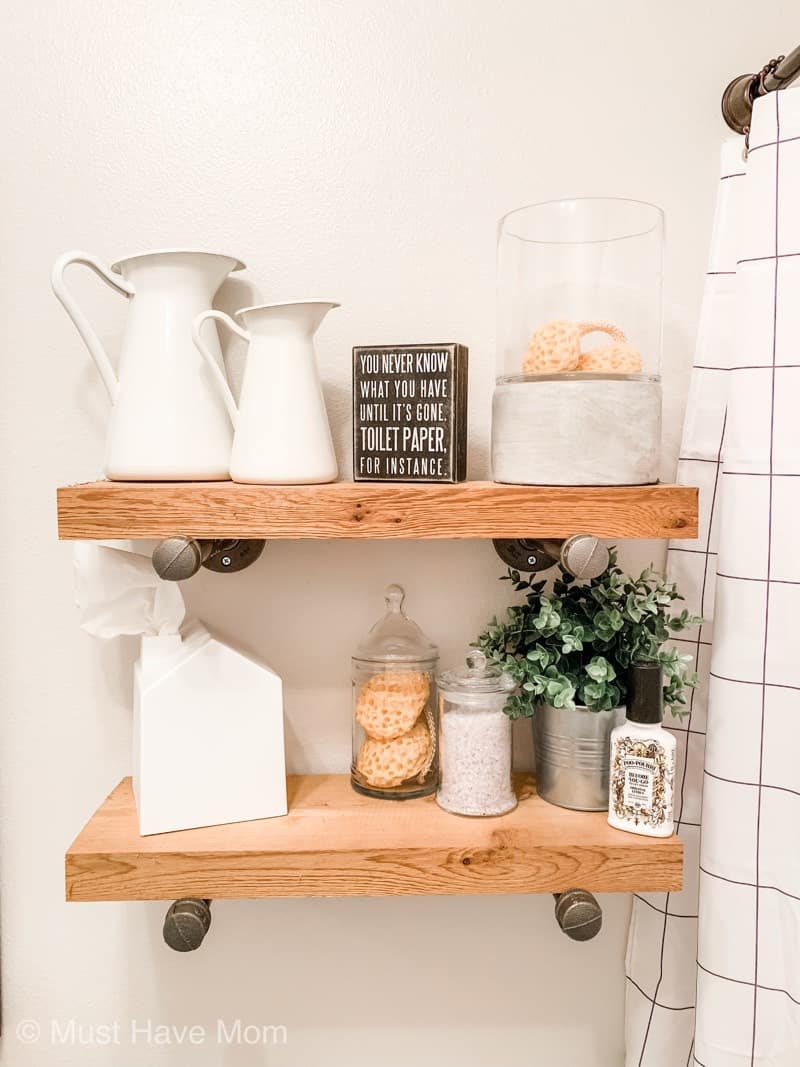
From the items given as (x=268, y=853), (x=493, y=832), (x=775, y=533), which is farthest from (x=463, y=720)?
(x=775, y=533)

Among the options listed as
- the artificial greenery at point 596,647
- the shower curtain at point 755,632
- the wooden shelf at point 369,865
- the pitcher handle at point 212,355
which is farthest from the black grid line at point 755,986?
the pitcher handle at point 212,355

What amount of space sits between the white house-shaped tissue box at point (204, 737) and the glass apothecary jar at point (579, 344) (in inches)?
12.5

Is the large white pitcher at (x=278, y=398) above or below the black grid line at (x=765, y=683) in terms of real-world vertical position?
above

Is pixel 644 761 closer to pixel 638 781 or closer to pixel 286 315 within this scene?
pixel 638 781

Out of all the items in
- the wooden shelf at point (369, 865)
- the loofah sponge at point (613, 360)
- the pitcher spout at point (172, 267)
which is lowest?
the wooden shelf at point (369, 865)

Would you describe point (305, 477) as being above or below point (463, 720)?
above

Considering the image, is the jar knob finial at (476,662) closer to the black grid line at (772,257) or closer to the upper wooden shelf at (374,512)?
the upper wooden shelf at (374,512)

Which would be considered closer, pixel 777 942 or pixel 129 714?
pixel 777 942

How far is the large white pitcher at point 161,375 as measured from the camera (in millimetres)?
738

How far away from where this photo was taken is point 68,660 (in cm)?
88

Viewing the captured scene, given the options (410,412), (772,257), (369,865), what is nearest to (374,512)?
(410,412)

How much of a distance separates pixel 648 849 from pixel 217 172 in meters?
0.78

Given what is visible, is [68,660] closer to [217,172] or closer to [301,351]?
[301,351]

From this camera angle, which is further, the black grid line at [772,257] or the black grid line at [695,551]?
the black grid line at [695,551]
